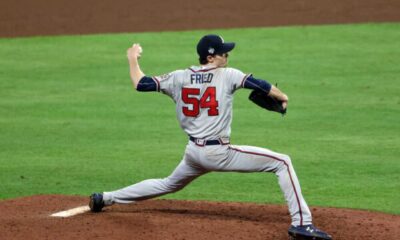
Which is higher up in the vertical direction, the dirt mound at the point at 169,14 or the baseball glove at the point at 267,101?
the dirt mound at the point at 169,14

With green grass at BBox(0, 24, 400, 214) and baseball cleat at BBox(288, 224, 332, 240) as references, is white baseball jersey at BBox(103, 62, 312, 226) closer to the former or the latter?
baseball cleat at BBox(288, 224, 332, 240)

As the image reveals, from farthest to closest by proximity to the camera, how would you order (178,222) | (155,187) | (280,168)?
(155,187) < (178,222) < (280,168)

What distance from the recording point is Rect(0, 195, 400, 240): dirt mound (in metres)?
7.98

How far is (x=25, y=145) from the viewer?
13016mm

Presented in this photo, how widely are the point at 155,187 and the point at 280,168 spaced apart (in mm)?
1209

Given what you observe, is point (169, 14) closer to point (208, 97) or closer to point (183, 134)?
point (183, 134)

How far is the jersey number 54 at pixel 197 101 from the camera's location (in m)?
8.20

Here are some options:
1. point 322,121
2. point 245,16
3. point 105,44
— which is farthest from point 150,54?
point 322,121

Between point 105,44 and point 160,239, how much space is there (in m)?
13.2

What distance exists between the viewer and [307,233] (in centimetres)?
779

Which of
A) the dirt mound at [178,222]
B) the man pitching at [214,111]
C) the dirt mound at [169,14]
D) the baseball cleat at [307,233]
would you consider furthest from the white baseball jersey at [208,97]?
the dirt mound at [169,14]

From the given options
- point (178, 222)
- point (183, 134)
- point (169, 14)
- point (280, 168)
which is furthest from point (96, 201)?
point (169, 14)

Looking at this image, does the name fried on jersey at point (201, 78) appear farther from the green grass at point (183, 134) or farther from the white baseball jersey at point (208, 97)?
the green grass at point (183, 134)

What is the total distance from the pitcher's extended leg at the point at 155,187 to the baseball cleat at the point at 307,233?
1086mm
